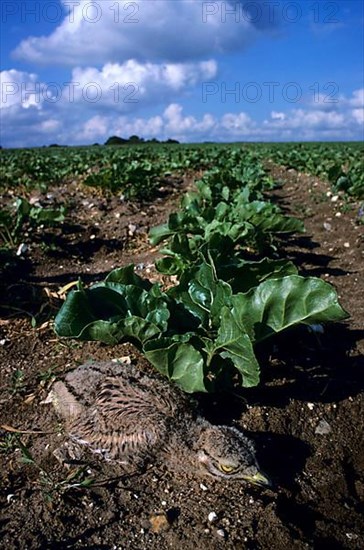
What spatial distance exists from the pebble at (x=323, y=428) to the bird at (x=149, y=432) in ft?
2.03

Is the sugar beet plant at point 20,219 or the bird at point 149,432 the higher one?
the sugar beet plant at point 20,219

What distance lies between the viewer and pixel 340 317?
277 centimetres

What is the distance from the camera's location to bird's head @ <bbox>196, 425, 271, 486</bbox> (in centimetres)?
236

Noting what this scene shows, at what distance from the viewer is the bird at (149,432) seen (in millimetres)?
2410

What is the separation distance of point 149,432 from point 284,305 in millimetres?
900

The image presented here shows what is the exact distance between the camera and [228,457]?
2361 millimetres

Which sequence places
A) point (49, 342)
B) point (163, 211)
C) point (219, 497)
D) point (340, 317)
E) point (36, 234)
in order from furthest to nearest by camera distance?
point (163, 211) → point (36, 234) → point (49, 342) → point (340, 317) → point (219, 497)

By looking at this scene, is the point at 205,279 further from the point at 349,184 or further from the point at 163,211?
the point at 349,184

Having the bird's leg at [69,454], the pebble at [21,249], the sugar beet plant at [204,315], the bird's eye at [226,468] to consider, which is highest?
the sugar beet plant at [204,315]

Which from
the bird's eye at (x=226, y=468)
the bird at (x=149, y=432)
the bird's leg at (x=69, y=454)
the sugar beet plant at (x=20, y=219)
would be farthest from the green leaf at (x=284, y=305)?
the sugar beet plant at (x=20, y=219)

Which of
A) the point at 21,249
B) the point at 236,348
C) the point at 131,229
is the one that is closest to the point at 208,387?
the point at 236,348

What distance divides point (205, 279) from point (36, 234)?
3.94 metres

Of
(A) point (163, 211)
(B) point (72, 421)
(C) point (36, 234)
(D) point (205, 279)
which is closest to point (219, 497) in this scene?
(B) point (72, 421)

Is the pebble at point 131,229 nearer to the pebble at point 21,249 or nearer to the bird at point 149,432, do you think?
the pebble at point 21,249
